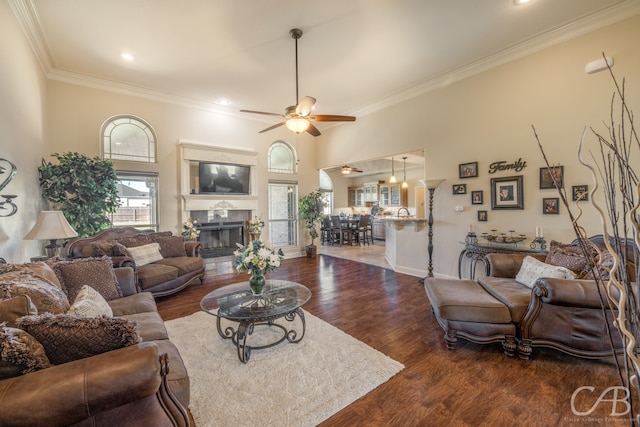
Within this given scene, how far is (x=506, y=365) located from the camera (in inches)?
91.8

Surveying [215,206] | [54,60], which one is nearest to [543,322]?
[215,206]

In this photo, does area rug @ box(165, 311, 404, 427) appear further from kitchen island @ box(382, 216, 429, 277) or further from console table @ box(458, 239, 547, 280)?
kitchen island @ box(382, 216, 429, 277)

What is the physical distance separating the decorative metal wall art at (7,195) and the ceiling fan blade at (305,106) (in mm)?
2979

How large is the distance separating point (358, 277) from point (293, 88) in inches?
145

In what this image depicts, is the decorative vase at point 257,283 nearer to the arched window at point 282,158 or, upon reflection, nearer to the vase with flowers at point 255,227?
the vase with flowers at point 255,227

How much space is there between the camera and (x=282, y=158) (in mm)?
7164

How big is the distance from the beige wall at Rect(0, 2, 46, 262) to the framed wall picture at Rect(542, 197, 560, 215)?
241 inches

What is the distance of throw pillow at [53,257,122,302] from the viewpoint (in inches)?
97.6

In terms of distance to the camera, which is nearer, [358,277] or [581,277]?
[581,277]

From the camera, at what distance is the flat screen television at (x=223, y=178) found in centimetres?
588

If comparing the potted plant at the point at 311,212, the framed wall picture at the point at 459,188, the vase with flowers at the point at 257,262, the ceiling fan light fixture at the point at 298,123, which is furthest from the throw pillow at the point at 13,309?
the potted plant at the point at 311,212

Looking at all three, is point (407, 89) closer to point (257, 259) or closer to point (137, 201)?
point (257, 259)

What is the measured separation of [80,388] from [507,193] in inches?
187

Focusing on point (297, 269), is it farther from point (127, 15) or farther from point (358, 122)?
point (127, 15)
